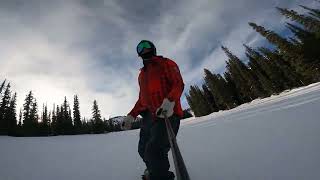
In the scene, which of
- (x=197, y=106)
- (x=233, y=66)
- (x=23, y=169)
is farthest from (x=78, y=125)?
(x=23, y=169)

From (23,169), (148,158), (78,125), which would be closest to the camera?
(148,158)

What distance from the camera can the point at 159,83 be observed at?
3.85 m

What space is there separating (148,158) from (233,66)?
55001 mm

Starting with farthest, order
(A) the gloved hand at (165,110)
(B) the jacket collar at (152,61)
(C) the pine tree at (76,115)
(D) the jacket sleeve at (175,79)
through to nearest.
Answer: (C) the pine tree at (76,115) < (B) the jacket collar at (152,61) < (D) the jacket sleeve at (175,79) < (A) the gloved hand at (165,110)

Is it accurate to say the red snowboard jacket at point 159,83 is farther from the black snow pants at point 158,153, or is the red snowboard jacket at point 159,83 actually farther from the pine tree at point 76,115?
the pine tree at point 76,115

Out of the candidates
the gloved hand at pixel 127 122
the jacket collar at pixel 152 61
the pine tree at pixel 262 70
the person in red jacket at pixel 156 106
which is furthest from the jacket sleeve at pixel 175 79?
the pine tree at pixel 262 70

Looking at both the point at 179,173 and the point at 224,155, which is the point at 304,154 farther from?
the point at 179,173

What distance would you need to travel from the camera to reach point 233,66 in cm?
5581

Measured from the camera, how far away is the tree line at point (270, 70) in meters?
→ 36.1

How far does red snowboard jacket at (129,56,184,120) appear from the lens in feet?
12.3

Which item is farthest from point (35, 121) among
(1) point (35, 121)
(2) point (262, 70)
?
(2) point (262, 70)

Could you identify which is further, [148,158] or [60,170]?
[60,170]

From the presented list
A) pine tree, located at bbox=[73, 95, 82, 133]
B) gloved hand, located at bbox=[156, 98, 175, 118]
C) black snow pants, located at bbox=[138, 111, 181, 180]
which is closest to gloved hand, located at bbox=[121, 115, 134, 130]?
black snow pants, located at bbox=[138, 111, 181, 180]

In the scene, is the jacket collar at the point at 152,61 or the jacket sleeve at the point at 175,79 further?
the jacket collar at the point at 152,61
